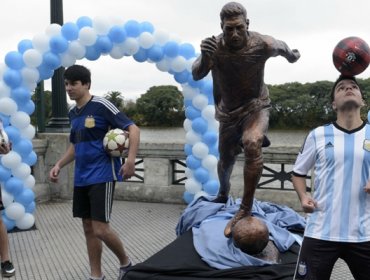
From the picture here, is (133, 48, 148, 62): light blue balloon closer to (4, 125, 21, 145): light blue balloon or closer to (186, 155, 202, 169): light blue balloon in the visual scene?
(186, 155, 202, 169): light blue balloon

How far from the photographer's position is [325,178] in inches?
106

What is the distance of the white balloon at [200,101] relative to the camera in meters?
7.33

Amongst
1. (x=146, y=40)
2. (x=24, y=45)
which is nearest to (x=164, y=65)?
(x=146, y=40)

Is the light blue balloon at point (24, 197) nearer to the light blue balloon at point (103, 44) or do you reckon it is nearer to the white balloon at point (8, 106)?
the white balloon at point (8, 106)

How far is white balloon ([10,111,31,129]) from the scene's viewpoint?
20.9 ft

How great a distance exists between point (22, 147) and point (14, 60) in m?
1.16

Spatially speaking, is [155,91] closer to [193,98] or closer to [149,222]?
[193,98]

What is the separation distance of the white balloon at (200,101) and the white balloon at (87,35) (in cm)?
179

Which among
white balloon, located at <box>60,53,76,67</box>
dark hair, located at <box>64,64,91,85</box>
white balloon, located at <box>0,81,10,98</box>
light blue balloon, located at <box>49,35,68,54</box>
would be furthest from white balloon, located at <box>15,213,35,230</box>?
dark hair, located at <box>64,64,91,85</box>

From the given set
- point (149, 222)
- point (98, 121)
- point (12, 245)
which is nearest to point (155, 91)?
point (149, 222)

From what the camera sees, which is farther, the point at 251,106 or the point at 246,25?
the point at 251,106

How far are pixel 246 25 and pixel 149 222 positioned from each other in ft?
12.6

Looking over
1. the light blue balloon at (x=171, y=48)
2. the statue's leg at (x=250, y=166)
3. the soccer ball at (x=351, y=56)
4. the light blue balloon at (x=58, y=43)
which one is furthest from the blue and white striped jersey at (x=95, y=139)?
the light blue balloon at (x=171, y=48)

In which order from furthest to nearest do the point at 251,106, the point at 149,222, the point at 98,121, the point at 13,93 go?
1. the point at 149,222
2. the point at 13,93
3. the point at 251,106
4. the point at 98,121
